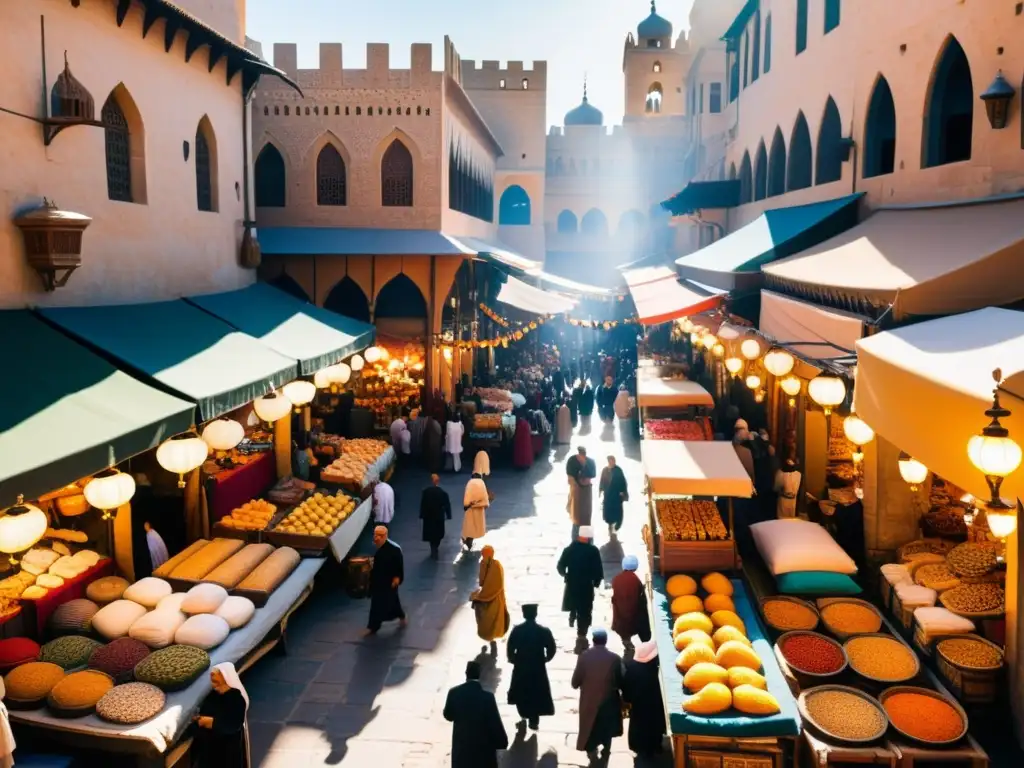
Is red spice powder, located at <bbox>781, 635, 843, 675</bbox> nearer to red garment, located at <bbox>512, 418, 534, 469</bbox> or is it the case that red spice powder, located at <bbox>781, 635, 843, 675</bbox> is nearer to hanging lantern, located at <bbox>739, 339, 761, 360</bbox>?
hanging lantern, located at <bbox>739, 339, 761, 360</bbox>

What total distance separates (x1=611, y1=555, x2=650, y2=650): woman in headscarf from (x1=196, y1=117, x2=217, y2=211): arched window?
879 cm

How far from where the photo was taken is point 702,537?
367 inches

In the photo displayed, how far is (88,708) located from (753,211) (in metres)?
16.8

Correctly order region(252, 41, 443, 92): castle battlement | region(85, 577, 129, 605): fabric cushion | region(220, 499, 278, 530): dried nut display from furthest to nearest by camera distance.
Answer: region(252, 41, 443, 92): castle battlement, region(220, 499, 278, 530): dried nut display, region(85, 577, 129, 605): fabric cushion

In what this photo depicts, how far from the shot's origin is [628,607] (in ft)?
29.8

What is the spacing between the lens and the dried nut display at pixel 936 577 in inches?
305

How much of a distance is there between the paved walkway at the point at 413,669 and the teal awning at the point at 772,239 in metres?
4.30

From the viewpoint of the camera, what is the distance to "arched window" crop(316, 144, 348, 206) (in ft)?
65.7

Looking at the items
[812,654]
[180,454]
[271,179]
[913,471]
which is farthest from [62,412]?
[271,179]

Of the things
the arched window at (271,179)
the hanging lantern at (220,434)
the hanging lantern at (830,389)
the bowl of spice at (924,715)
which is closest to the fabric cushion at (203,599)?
the hanging lantern at (220,434)

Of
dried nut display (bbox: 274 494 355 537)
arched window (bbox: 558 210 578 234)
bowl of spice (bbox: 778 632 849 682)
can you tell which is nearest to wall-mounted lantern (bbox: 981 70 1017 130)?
bowl of spice (bbox: 778 632 849 682)

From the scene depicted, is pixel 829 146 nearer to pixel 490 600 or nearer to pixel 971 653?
pixel 490 600

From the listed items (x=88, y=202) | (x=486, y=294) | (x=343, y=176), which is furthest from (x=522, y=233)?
(x=88, y=202)

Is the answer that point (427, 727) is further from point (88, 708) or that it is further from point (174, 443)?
point (174, 443)
